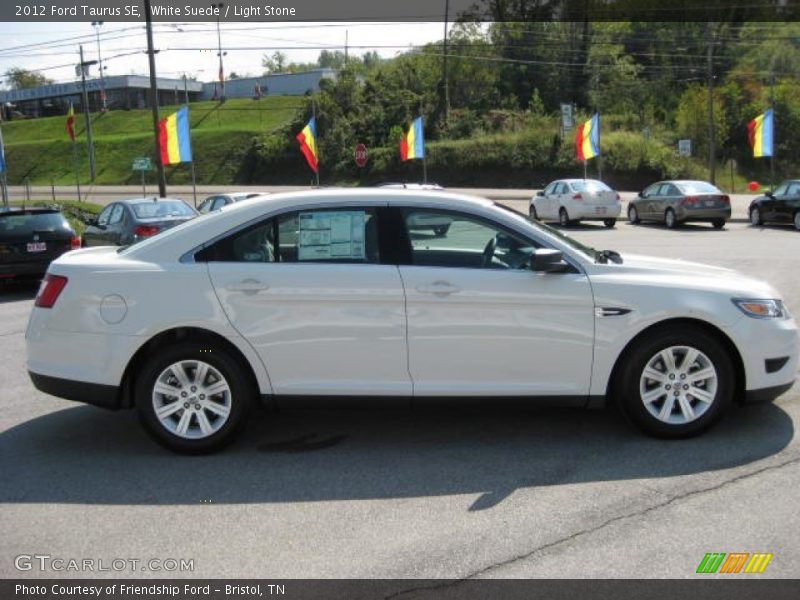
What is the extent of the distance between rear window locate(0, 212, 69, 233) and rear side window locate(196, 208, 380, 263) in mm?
9527

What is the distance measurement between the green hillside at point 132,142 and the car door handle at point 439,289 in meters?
61.2

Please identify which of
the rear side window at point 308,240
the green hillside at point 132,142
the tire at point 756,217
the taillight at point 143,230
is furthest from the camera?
the green hillside at point 132,142

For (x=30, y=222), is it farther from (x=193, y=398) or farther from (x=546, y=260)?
(x=546, y=260)

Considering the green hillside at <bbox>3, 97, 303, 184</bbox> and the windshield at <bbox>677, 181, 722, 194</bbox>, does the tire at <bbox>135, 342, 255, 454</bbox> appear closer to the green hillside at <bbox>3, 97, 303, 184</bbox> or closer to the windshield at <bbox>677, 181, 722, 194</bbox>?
the windshield at <bbox>677, 181, 722, 194</bbox>

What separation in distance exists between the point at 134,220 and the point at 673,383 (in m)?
11.8

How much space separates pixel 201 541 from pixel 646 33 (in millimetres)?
84201

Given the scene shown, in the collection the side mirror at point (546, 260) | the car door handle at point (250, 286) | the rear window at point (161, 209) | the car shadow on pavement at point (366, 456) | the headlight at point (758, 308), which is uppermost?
the rear window at point (161, 209)

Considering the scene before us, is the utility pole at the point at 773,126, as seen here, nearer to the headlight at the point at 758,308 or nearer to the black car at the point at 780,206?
the black car at the point at 780,206

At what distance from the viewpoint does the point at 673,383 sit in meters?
4.99

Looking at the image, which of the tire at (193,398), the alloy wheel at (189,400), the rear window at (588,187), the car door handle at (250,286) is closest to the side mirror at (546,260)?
the car door handle at (250,286)
